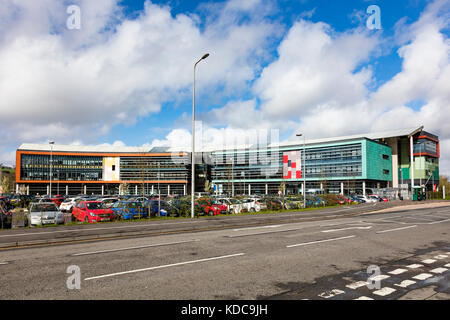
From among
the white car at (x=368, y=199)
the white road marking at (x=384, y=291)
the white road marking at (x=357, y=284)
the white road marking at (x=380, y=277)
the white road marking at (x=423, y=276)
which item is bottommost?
the white car at (x=368, y=199)

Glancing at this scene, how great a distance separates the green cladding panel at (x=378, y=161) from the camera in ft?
253

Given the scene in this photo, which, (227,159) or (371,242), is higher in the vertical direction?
(227,159)

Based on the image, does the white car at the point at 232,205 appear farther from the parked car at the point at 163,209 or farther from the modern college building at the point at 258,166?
the modern college building at the point at 258,166

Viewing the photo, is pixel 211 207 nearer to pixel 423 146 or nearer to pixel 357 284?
pixel 357 284

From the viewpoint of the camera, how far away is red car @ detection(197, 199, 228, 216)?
22.9 m

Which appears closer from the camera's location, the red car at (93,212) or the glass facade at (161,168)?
the red car at (93,212)

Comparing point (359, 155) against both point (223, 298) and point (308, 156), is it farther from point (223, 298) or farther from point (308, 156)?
point (223, 298)

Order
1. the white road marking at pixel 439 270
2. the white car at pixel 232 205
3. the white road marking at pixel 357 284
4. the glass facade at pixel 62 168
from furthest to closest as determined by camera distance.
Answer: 1. the glass facade at pixel 62 168
2. the white car at pixel 232 205
3. the white road marking at pixel 439 270
4. the white road marking at pixel 357 284

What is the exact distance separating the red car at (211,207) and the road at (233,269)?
11.6 meters

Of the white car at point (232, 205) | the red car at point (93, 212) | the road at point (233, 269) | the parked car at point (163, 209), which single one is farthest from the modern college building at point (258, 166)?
the road at point (233, 269)

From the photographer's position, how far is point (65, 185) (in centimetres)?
8975

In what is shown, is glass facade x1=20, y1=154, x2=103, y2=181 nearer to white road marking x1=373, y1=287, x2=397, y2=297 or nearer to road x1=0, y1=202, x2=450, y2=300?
road x1=0, y1=202, x2=450, y2=300

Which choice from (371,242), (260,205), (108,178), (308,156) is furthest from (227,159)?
(371,242)
